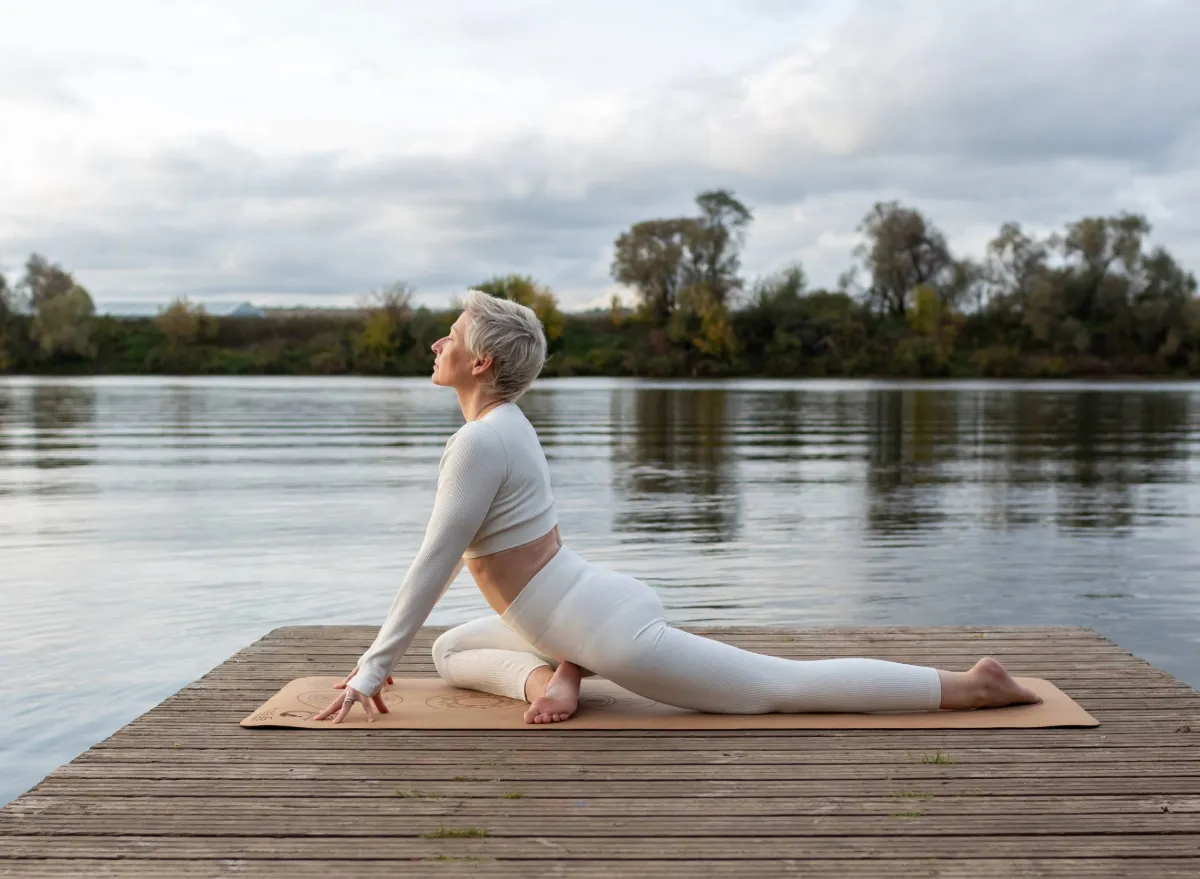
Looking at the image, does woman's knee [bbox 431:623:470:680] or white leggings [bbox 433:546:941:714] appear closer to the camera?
white leggings [bbox 433:546:941:714]

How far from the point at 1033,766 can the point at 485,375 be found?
2403 mm

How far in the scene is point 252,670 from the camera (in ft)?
18.0

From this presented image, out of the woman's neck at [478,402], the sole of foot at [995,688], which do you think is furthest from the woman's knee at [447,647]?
the sole of foot at [995,688]

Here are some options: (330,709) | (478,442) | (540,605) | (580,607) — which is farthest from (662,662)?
(330,709)

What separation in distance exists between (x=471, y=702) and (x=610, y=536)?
754 centimetres

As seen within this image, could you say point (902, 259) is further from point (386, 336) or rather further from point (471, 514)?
point (471, 514)

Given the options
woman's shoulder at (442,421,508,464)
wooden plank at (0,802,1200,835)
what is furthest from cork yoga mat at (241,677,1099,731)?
woman's shoulder at (442,421,508,464)

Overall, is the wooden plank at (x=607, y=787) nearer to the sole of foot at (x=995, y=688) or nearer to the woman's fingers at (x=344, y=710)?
the woman's fingers at (x=344, y=710)

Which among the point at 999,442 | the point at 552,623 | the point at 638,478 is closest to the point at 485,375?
the point at 552,623

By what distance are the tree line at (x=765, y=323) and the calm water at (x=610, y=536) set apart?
216ft

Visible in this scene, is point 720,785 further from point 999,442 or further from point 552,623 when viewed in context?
point 999,442

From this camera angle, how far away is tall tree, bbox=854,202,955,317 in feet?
344

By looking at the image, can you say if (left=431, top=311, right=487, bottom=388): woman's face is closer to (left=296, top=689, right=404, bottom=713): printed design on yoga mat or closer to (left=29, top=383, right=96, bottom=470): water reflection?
(left=296, top=689, right=404, bottom=713): printed design on yoga mat

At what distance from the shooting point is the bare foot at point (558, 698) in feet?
14.8
